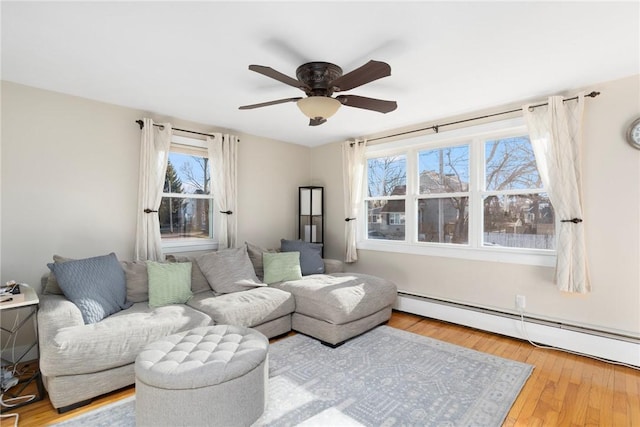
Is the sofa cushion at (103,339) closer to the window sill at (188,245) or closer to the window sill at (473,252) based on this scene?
the window sill at (188,245)

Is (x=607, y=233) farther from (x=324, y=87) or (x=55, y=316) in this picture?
(x=55, y=316)

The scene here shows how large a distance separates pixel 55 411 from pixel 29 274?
1355 mm

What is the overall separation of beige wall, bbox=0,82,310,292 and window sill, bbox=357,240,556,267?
2898mm

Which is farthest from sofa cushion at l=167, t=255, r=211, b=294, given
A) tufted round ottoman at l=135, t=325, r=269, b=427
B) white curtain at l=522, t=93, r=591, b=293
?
white curtain at l=522, t=93, r=591, b=293

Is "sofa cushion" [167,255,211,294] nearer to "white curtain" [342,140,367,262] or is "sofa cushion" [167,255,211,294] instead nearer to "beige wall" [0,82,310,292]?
"beige wall" [0,82,310,292]

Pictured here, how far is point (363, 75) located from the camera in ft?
6.68

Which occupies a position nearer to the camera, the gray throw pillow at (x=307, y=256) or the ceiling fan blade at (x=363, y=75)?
the ceiling fan blade at (x=363, y=75)

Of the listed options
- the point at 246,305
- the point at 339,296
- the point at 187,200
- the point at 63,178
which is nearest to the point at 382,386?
the point at 339,296

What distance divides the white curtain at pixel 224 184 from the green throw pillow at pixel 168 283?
96 cm

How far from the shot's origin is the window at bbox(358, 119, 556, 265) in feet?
10.6

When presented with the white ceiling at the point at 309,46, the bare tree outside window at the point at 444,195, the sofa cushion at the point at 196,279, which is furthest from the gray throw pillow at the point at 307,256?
the white ceiling at the point at 309,46

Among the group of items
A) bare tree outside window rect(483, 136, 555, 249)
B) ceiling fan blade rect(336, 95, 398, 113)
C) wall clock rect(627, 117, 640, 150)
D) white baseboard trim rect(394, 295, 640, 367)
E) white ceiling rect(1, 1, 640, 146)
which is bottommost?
white baseboard trim rect(394, 295, 640, 367)

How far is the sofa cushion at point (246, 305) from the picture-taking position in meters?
2.76

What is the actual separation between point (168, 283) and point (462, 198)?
3253 mm
